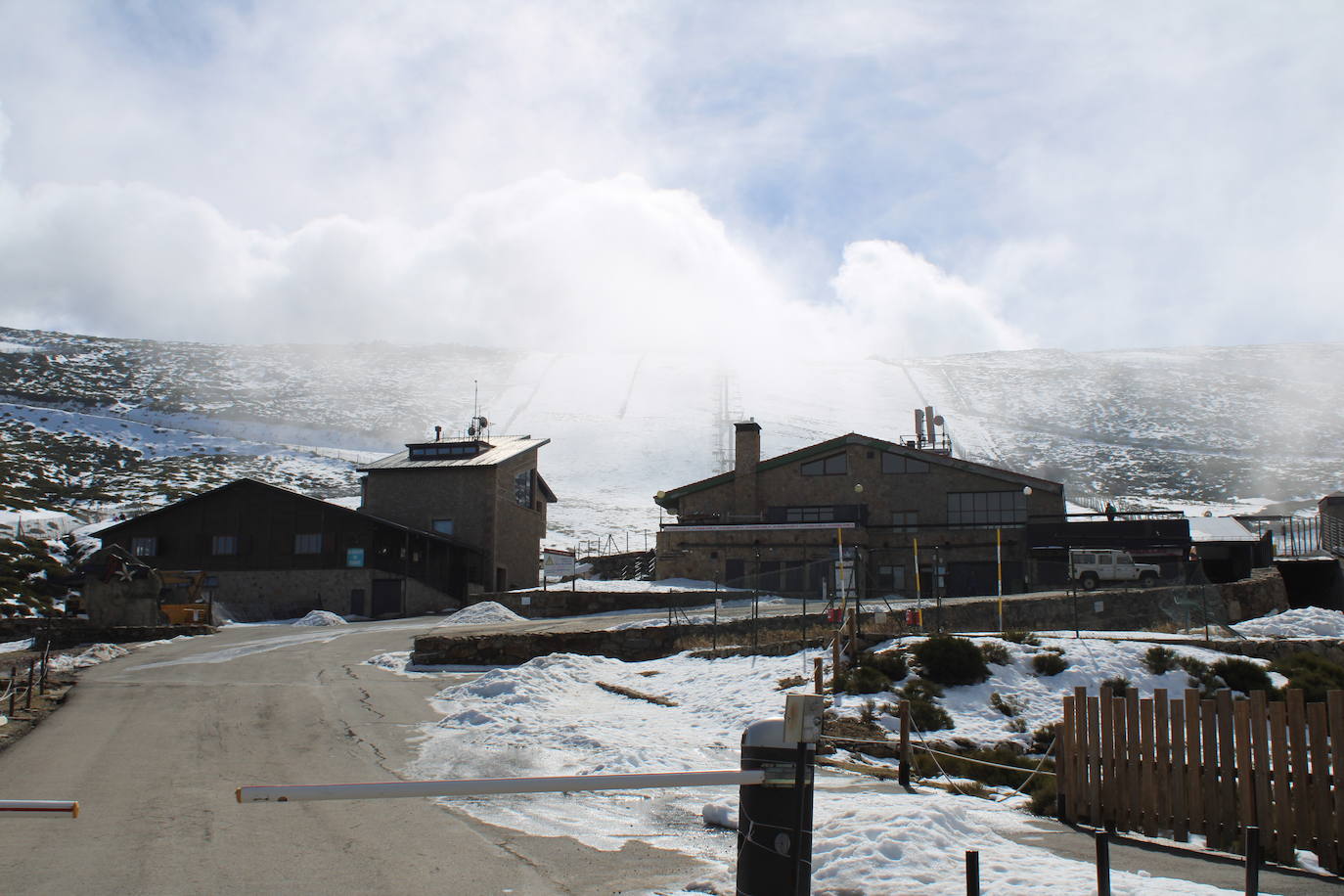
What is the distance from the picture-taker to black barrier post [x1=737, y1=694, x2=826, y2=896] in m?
5.87

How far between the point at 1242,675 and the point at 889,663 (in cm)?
590

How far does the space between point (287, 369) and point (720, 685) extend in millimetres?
165511

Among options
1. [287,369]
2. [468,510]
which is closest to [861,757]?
[468,510]

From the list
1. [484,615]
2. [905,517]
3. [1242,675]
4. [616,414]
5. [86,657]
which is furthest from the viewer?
[616,414]

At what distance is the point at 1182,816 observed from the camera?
963 centimetres

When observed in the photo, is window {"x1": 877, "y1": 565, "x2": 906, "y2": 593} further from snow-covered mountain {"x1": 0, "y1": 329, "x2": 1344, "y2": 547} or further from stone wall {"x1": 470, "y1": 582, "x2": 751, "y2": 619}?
snow-covered mountain {"x1": 0, "y1": 329, "x2": 1344, "y2": 547}

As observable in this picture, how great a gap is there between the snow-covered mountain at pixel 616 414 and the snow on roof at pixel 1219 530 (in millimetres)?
40488

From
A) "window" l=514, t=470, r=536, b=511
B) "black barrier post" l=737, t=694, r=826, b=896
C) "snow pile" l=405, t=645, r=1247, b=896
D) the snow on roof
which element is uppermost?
"window" l=514, t=470, r=536, b=511

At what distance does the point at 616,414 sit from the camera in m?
137

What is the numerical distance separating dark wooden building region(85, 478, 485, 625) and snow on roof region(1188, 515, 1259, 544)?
33938 millimetres

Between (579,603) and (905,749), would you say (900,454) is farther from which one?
(905,749)

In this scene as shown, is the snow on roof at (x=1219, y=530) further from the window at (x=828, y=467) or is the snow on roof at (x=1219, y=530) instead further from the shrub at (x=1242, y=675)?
the shrub at (x=1242, y=675)

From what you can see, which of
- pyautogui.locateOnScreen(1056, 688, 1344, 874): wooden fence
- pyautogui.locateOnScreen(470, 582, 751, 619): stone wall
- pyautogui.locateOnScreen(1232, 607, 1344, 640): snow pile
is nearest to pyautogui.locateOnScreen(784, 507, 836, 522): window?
pyautogui.locateOnScreen(470, 582, 751, 619): stone wall

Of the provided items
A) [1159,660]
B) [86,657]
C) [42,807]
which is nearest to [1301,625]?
[1159,660]
